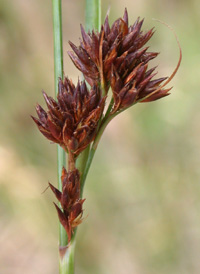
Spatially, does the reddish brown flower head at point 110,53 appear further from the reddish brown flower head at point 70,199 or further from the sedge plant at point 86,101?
the reddish brown flower head at point 70,199

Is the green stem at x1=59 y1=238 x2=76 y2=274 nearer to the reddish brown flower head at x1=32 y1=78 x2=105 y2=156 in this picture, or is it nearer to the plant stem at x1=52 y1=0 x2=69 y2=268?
the plant stem at x1=52 y1=0 x2=69 y2=268

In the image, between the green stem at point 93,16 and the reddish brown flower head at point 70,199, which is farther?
the green stem at point 93,16

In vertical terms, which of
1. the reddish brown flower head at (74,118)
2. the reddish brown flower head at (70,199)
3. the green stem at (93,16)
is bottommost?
the reddish brown flower head at (70,199)

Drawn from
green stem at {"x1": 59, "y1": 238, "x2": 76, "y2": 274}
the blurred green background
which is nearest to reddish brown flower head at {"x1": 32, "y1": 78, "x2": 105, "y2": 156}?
green stem at {"x1": 59, "y1": 238, "x2": 76, "y2": 274}

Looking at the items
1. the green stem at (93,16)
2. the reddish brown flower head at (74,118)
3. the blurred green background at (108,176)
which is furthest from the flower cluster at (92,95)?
the blurred green background at (108,176)

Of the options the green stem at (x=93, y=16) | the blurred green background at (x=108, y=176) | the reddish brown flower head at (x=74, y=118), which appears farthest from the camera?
the blurred green background at (x=108, y=176)
